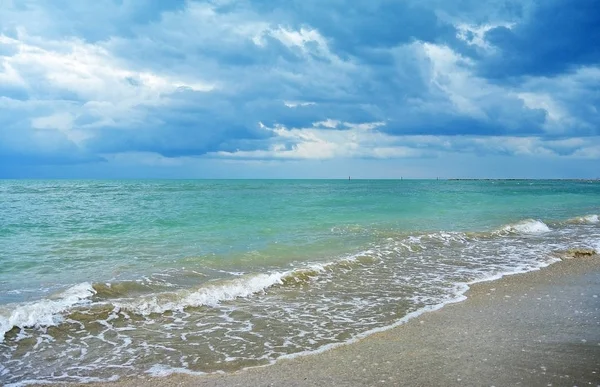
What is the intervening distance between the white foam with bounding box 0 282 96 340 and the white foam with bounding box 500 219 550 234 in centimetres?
2168

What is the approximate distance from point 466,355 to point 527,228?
2099 centimetres

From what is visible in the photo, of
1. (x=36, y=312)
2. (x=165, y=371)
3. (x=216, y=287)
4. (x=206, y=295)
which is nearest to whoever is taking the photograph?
(x=165, y=371)

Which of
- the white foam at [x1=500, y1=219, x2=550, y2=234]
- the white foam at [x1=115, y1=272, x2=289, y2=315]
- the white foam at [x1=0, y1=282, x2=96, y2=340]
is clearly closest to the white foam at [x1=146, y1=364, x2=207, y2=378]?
the white foam at [x1=115, y1=272, x2=289, y2=315]

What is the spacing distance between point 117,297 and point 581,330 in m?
9.96

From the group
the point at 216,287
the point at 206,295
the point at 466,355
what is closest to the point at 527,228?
the point at 216,287

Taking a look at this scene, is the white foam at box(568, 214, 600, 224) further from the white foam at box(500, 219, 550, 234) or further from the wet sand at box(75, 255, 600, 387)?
the wet sand at box(75, 255, 600, 387)

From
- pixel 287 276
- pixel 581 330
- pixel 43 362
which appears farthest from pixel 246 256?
pixel 581 330

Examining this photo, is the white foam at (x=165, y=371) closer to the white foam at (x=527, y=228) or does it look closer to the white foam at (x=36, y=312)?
the white foam at (x=36, y=312)

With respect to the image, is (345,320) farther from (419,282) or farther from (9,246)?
(9,246)

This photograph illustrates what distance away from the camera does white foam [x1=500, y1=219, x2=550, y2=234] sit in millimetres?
Answer: 24212

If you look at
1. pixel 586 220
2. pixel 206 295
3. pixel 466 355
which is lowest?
pixel 206 295

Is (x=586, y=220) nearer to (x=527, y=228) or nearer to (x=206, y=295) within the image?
(x=527, y=228)

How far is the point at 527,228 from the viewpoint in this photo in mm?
25031

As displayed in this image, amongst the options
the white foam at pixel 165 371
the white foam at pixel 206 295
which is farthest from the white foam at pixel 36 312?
the white foam at pixel 165 371
